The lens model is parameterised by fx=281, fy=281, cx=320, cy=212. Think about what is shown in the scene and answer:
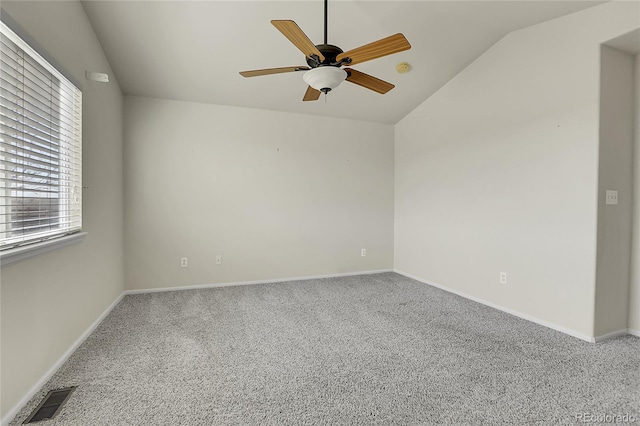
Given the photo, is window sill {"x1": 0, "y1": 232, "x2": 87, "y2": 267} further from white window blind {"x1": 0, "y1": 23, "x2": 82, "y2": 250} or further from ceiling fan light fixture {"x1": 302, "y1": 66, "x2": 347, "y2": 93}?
ceiling fan light fixture {"x1": 302, "y1": 66, "x2": 347, "y2": 93}

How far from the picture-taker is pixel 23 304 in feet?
4.96

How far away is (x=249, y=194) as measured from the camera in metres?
3.88

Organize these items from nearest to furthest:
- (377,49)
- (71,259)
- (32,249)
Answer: (32,249)
(377,49)
(71,259)

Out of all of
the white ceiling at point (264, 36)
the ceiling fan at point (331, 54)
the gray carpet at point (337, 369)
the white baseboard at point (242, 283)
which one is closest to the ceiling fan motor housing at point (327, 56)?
the ceiling fan at point (331, 54)

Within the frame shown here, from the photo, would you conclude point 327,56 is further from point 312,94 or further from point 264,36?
point 264,36

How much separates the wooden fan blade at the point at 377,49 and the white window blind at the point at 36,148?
1.76 m

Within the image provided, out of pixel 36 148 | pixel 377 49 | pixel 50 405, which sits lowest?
pixel 50 405

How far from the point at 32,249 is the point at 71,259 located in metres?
0.59

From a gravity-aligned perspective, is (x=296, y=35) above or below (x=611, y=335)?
above

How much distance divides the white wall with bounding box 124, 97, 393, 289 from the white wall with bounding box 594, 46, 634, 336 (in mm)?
2625

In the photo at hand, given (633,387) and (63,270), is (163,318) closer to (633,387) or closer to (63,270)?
(63,270)

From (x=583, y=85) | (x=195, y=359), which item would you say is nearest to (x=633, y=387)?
(x=583, y=85)

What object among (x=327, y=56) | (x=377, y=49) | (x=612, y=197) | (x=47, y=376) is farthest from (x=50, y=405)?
(x=612, y=197)

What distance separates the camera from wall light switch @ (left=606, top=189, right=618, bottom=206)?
2277 mm
